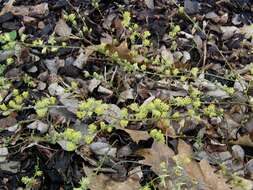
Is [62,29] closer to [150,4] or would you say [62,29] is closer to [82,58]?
[82,58]

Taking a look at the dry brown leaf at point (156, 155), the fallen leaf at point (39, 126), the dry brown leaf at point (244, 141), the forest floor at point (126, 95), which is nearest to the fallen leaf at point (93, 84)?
the forest floor at point (126, 95)

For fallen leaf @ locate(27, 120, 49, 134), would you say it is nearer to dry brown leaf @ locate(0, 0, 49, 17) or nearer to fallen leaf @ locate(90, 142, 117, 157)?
fallen leaf @ locate(90, 142, 117, 157)

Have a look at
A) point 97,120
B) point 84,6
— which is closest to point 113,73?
point 97,120

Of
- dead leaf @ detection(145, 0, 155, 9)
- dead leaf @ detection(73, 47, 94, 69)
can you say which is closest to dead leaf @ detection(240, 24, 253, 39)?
dead leaf @ detection(145, 0, 155, 9)

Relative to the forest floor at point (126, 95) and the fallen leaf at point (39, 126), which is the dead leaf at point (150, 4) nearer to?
the forest floor at point (126, 95)

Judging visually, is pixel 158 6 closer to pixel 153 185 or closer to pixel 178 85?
pixel 178 85

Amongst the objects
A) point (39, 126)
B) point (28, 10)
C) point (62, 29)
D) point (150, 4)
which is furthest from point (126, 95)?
point (28, 10)
